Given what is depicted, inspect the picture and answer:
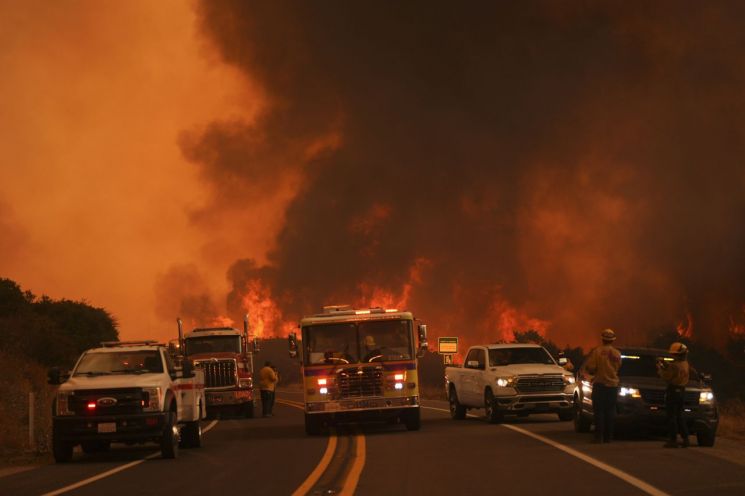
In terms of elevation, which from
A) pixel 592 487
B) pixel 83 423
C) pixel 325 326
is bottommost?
pixel 592 487

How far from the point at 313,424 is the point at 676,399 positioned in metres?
9.12

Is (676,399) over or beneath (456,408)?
beneath

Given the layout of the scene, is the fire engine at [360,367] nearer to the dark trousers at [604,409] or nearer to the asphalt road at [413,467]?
the asphalt road at [413,467]

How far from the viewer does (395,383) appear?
25469mm

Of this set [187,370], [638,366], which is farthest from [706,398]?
[187,370]

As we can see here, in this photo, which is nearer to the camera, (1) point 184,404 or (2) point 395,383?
(1) point 184,404

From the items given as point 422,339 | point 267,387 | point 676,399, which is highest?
point 422,339

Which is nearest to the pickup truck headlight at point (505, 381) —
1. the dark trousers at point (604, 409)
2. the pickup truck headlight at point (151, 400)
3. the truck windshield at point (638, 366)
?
the truck windshield at point (638, 366)

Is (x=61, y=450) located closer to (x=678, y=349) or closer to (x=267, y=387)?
(x=678, y=349)

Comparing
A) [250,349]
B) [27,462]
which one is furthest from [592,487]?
[250,349]

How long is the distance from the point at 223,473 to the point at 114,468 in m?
2.95

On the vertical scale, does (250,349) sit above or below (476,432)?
above

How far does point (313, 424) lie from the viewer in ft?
83.7

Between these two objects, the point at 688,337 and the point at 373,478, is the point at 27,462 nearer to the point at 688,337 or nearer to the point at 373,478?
the point at 373,478
